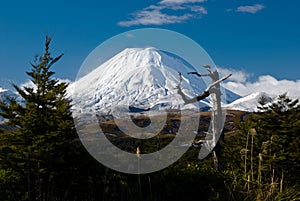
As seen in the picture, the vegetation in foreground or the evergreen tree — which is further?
the evergreen tree

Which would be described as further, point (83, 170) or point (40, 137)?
point (40, 137)

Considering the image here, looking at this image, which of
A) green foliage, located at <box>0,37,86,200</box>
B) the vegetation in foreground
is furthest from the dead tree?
green foliage, located at <box>0,37,86,200</box>

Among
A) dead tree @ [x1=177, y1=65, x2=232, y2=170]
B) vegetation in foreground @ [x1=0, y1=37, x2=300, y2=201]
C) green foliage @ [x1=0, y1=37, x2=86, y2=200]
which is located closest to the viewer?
vegetation in foreground @ [x1=0, y1=37, x2=300, y2=201]

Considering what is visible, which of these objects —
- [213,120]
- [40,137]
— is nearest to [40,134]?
[40,137]

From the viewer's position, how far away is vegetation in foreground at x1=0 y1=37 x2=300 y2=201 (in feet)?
20.6

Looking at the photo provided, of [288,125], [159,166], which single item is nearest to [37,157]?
[159,166]

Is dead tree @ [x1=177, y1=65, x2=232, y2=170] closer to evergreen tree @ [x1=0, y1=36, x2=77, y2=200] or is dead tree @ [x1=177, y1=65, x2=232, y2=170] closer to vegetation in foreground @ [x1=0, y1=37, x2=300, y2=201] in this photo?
vegetation in foreground @ [x1=0, y1=37, x2=300, y2=201]

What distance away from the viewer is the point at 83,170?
910cm

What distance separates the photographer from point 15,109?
14328 millimetres

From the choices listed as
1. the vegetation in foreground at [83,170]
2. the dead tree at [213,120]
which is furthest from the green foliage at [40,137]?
the dead tree at [213,120]

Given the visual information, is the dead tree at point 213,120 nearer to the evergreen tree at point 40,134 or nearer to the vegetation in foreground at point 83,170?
the vegetation in foreground at point 83,170

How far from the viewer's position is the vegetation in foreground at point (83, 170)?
6.29m

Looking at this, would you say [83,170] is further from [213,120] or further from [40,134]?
[213,120]

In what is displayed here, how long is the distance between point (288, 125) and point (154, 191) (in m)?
15.0
